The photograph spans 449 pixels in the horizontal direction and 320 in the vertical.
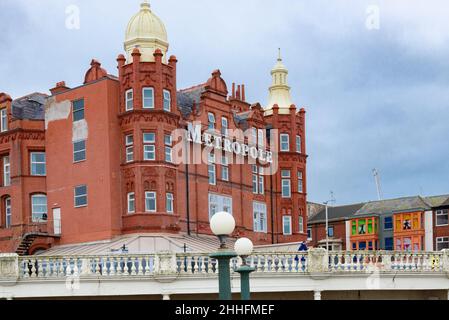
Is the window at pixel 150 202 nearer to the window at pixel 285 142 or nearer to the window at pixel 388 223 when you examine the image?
the window at pixel 285 142

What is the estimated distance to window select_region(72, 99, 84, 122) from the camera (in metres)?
51.7

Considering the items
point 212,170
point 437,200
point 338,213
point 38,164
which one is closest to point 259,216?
point 212,170

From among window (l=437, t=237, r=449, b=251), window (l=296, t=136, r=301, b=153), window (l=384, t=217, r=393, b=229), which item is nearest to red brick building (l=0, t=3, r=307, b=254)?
window (l=296, t=136, r=301, b=153)

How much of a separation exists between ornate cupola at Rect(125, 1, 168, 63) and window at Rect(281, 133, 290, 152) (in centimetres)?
1430

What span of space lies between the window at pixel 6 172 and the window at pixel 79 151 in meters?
5.62

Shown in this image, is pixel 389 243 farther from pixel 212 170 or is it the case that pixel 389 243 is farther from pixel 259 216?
pixel 212 170

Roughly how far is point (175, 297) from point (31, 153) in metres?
26.8

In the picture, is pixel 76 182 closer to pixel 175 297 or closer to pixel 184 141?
pixel 184 141

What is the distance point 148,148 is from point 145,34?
809 cm

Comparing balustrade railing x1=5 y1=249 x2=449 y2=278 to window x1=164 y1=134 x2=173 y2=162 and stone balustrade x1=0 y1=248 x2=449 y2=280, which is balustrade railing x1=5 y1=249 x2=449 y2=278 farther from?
window x1=164 y1=134 x2=173 y2=162

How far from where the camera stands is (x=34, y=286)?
2992 centimetres

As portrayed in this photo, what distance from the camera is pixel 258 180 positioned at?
202ft

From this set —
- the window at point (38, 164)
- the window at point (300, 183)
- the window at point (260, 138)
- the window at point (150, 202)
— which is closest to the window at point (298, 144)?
the window at point (300, 183)
